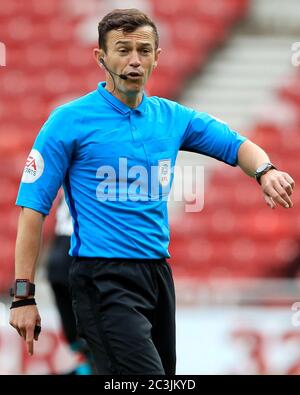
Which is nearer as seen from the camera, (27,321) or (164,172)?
(27,321)

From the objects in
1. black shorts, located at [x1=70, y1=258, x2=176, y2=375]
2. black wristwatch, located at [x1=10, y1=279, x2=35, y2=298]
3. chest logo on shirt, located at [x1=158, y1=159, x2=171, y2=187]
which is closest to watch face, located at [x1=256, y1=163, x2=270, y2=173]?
chest logo on shirt, located at [x1=158, y1=159, x2=171, y2=187]

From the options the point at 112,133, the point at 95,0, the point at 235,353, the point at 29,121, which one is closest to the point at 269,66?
the point at 95,0

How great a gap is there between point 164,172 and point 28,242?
594mm

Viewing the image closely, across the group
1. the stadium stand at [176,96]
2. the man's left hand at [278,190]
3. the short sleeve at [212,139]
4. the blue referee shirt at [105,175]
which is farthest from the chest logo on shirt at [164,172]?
the stadium stand at [176,96]

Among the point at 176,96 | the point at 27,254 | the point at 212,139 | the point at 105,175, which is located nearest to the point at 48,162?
the point at 105,175

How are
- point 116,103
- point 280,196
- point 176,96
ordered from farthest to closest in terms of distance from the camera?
point 176,96 → point 116,103 → point 280,196

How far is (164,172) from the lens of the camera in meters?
3.96

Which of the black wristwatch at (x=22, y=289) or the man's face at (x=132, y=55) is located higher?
the man's face at (x=132, y=55)

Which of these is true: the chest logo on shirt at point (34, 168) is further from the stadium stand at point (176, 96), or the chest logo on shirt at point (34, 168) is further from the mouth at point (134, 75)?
the stadium stand at point (176, 96)


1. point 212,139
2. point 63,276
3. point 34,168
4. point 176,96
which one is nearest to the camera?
point 34,168

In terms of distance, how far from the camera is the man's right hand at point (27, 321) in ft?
12.2

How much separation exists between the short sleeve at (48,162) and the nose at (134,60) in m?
0.31

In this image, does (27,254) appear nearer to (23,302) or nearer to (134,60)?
(23,302)
